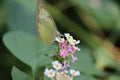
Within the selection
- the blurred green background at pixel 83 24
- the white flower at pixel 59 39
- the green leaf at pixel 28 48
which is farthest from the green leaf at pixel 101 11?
the white flower at pixel 59 39

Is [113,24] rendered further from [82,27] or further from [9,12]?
[9,12]

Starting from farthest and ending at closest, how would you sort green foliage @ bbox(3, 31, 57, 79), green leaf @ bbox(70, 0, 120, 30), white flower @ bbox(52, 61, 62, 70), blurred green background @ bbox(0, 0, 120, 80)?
1. green leaf @ bbox(70, 0, 120, 30)
2. blurred green background @ bbox(0, 0, 120, 80)
3. green foliage @ bbox(3, 31, 57, 79)
4. white flower @ bbox(52, 61, 62, 70)

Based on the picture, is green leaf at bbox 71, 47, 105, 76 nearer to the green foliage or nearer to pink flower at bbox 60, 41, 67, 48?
the green foliage

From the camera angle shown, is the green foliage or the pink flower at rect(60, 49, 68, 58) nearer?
the pink flower at rect(60, 49, 68, 58)

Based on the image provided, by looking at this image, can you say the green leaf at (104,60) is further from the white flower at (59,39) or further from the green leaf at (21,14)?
the white flower at (59,39)

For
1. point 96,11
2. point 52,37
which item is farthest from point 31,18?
point 52,37

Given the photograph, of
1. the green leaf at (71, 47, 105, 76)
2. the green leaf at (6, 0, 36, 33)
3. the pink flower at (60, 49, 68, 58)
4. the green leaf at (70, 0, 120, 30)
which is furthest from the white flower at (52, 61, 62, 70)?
the green leaf at (70, 0, 120, 30)
